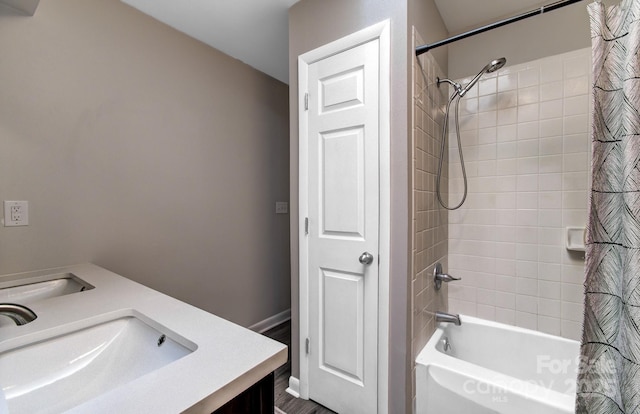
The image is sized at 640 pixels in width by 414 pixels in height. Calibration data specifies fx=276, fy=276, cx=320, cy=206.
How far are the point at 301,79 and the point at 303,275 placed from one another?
3.78 feet

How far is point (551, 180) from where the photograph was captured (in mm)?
1594

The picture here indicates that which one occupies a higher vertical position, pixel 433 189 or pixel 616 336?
pixel 433 189

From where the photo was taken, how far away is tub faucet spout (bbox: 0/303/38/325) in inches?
29.2

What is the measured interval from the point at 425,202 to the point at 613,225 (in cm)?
71

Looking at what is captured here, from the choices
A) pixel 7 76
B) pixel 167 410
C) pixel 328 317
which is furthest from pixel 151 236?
pixel 167 410

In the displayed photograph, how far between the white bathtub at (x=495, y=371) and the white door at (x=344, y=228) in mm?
294

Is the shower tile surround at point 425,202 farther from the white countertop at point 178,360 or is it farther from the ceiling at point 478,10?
the white countertop at point 178,360

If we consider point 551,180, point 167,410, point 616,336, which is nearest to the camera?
point 167,410

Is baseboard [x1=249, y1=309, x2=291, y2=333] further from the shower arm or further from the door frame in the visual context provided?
the shower arm

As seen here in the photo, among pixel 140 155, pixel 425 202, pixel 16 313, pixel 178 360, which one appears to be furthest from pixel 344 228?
pixel 140 155

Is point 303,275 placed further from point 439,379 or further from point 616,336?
point 616,336

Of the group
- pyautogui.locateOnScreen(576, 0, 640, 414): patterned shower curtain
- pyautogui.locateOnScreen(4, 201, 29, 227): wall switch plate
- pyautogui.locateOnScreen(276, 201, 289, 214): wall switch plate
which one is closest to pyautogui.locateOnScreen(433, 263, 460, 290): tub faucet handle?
pyautogui.locateOnScreen(576, 0, 640, 414): patterned shower curtain

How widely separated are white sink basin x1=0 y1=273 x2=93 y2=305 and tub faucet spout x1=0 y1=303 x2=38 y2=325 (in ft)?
1.18

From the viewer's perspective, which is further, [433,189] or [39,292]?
[433,189]
